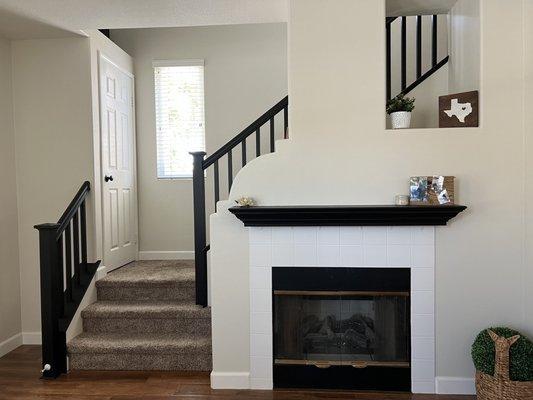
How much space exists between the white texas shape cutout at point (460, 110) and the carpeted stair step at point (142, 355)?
2387 millimetres

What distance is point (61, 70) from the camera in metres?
3.68

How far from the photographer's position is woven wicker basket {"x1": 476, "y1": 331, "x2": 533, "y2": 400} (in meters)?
2.43

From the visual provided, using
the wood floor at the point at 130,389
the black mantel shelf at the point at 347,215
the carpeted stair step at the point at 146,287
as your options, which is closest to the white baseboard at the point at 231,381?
the wood floor at the point at 130,389

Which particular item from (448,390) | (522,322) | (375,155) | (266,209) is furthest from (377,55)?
(448,390)

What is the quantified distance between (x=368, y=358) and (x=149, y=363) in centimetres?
163

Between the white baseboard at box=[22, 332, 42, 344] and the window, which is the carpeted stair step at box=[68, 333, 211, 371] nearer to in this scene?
the white baseboard at box=[22, 332, 42, 344]

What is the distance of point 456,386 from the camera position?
9.28 ft

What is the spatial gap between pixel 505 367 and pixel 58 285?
3.03 m

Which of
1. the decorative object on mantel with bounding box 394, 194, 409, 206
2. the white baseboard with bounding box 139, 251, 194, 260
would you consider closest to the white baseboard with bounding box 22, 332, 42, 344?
the white baseboard with bounding box 139, 251, 194, 260

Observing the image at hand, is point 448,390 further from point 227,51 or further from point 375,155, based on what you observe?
point 227,51

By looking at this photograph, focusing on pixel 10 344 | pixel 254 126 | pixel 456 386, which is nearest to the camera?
pixel 456 386

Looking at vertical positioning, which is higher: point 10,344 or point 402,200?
point 402,200

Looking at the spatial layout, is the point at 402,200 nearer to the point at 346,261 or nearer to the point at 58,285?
the point at 346,261

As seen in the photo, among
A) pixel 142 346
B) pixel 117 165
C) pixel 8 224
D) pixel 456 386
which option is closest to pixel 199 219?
pixel 142 346
